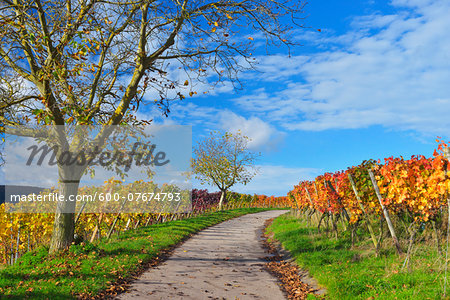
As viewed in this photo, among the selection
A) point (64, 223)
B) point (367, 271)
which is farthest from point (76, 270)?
point (367, 271)

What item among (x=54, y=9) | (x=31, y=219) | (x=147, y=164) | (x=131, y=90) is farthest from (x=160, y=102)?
(x=31, y=219)

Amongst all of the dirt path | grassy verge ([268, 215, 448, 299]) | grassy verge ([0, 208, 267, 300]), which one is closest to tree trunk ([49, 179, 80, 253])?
grassy verge ([0, 208, 267, 300])

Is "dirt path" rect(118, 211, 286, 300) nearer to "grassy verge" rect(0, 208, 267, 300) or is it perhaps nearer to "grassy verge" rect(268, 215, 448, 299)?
"grassy verge" rect(0, 208, 267, 300)

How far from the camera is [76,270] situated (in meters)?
8.60

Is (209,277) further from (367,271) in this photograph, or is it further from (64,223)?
(64,223)

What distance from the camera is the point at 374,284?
7.18 meters

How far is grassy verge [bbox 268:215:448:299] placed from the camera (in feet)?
21.9

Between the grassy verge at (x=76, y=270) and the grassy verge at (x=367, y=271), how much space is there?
5.09m

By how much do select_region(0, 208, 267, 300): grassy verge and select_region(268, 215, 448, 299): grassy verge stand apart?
Result: 16.7 ft

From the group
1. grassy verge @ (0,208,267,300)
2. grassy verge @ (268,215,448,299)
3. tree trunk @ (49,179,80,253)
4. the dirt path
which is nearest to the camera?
grassy verge @ (268,215,448,299)

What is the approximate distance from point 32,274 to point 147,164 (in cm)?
557

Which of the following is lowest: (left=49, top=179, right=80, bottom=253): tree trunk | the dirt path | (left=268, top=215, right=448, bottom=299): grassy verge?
the dirt path

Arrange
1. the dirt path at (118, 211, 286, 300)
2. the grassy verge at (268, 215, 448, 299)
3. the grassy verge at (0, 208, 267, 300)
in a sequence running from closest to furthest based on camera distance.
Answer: the grassy verge at (268, 215, 448, 299)
the grassy verge at (0, 208, 267, 300)
the dirt path at (118, 211, 286, 300)

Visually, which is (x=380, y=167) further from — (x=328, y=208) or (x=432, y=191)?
(x=328, y=208)
